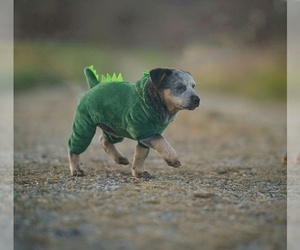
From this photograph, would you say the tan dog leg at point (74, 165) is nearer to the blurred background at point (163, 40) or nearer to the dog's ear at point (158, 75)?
the dog's ear at point (158, 75)

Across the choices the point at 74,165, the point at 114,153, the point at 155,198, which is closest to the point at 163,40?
the point at 114,153

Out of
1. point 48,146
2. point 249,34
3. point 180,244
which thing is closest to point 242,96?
point 249,34

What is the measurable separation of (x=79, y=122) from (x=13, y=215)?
60 centimetres

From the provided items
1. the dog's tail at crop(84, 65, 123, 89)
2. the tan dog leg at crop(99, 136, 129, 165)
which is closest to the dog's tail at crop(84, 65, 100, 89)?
the dog's tail at crop(84, 65, 123, 89)

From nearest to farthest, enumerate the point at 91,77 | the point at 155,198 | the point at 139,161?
1. the point at 155,198
2. the point at 139,161
3. the point at 91,77

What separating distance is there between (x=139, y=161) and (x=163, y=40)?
9.77 feet

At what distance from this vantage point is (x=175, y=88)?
2133mm

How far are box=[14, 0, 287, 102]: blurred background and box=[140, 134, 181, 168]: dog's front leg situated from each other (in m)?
1.68

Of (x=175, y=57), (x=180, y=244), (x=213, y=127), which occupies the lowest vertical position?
(x=180, y=244)

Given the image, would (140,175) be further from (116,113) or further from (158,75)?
(158,75)

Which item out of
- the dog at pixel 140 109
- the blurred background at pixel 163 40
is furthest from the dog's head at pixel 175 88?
the blurred background at pixel 163 40

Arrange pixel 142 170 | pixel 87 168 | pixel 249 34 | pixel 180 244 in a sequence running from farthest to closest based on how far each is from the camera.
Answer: pixel 249 34
pixel 87 168
pixel 142 170
pixel 180 244

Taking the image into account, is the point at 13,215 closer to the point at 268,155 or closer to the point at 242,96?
the point at 268,155

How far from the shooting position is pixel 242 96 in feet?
17.1
